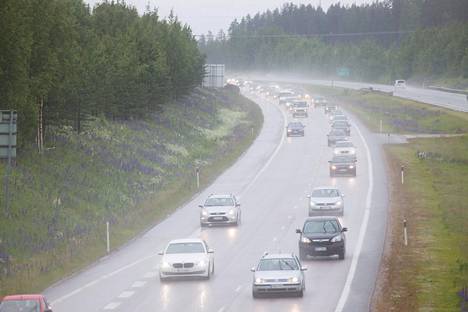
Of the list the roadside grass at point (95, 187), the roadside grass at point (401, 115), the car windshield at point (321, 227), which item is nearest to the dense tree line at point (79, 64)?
the roadside grass at point (95, 187)

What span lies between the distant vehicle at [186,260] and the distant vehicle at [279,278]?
395cm

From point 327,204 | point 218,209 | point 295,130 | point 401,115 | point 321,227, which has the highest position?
point 401,115

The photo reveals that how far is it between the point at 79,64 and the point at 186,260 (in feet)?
104

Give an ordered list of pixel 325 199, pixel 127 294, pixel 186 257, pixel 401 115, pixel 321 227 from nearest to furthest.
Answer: pixel 127 294 < pixel 186 257 < pixel 321 227 < pixel 325 199 < pixel 401 115

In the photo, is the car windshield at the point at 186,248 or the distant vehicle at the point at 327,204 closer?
the car windshield at the point at 186,248

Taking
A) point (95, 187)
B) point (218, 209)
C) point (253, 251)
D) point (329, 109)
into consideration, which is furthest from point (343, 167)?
point (329, 109)

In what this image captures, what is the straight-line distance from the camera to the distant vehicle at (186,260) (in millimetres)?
35219

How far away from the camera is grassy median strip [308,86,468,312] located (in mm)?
32156

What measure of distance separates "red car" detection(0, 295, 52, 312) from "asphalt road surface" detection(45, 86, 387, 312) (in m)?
6.06

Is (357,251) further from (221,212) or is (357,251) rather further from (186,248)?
(221,212)

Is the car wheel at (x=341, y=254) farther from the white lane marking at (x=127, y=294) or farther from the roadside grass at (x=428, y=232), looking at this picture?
the white lane marking at (x=127, y=294)

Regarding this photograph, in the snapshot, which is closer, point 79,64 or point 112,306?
point 112,306

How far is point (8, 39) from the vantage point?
48062mm

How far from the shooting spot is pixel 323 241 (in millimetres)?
39156
